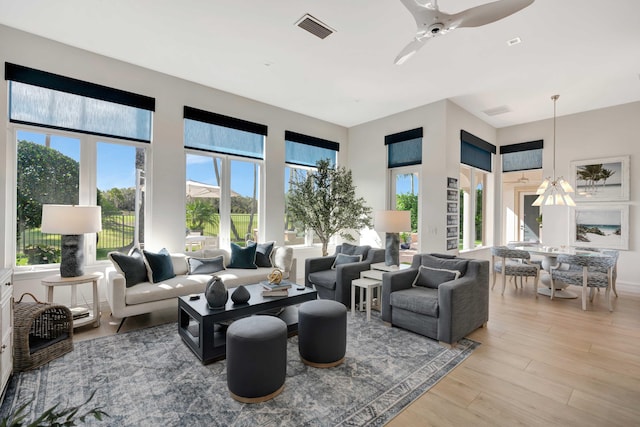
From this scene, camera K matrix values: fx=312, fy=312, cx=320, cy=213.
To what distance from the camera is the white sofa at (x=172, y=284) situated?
3357mm

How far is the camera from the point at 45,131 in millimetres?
3764

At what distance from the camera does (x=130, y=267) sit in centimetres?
363

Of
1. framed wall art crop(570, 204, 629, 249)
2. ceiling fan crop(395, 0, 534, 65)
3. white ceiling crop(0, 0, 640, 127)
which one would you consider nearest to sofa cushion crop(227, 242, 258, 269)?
white ceiling crop(0, 0, 640, 127)

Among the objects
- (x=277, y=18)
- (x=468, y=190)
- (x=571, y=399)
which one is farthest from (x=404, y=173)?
(x=571, y=399)

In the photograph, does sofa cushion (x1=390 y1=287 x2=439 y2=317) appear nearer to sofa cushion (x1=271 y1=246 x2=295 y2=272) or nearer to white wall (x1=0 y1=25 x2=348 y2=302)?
sofa cushion (x1=271 y1=246 x2=295 y2=272)

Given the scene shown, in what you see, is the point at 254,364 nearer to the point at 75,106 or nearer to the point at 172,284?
the point at 172,284

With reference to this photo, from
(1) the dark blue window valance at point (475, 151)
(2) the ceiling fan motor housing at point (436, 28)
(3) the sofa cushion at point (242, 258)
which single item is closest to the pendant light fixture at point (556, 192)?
(1) the dark blue window valance at point (475, 151)

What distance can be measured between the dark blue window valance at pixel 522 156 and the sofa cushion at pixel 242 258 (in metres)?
5.89

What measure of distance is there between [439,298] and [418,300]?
0.25 metres

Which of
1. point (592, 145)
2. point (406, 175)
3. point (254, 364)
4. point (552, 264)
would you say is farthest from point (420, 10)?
point (592, 145)

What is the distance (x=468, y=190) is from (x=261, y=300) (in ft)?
16.8

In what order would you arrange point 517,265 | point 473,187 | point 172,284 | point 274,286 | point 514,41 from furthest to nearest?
point 473,187
point 517,265
point 172,284
point 514,41
point 274,286

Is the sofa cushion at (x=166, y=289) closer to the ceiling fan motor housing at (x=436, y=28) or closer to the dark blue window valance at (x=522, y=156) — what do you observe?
the ceiling fan motor housing at (x=436, y=28)

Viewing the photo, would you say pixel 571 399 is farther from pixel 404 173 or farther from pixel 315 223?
pixel 404 173
